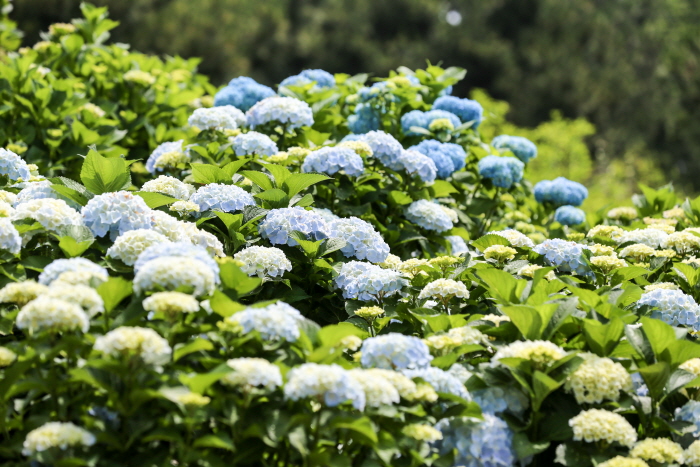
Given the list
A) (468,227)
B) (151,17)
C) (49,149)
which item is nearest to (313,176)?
(468,227)

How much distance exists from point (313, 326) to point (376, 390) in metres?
0.34

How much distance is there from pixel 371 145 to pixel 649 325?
162 centimetres

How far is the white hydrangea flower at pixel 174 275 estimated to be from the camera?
1843 millimetres

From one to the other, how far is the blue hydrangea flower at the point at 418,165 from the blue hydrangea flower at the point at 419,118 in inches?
25.9

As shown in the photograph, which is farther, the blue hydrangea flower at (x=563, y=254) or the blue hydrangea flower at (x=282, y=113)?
the blue hydrangea flower at (x=282, y=113)

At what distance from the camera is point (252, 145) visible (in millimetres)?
3389

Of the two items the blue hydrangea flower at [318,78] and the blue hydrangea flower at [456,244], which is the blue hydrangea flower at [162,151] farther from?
the blue hydrangea flower at [456,244]

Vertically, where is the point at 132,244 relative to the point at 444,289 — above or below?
above

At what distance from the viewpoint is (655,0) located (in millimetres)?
22047

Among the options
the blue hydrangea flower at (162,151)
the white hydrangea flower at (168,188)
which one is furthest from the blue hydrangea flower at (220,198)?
the blue hydrangea flower at (162,151)

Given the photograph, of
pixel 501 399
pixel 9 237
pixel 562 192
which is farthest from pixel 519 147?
pixel 9 237

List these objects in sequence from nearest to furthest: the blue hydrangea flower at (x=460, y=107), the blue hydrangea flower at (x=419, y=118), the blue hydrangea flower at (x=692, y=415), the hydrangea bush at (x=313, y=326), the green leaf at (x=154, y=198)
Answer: the hydrangea bush at (x=313, y=326) → the blue hydrangea flower at (x=692, y=415) → the green leaf at (x=154, y=198) → the blue hydrangea flower at (x=419, y=118) → the blue hydrangea flower at (x=460, y=107)

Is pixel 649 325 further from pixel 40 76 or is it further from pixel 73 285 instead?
pixel 40 76

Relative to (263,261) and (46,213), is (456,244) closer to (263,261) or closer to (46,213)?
(263,261)
